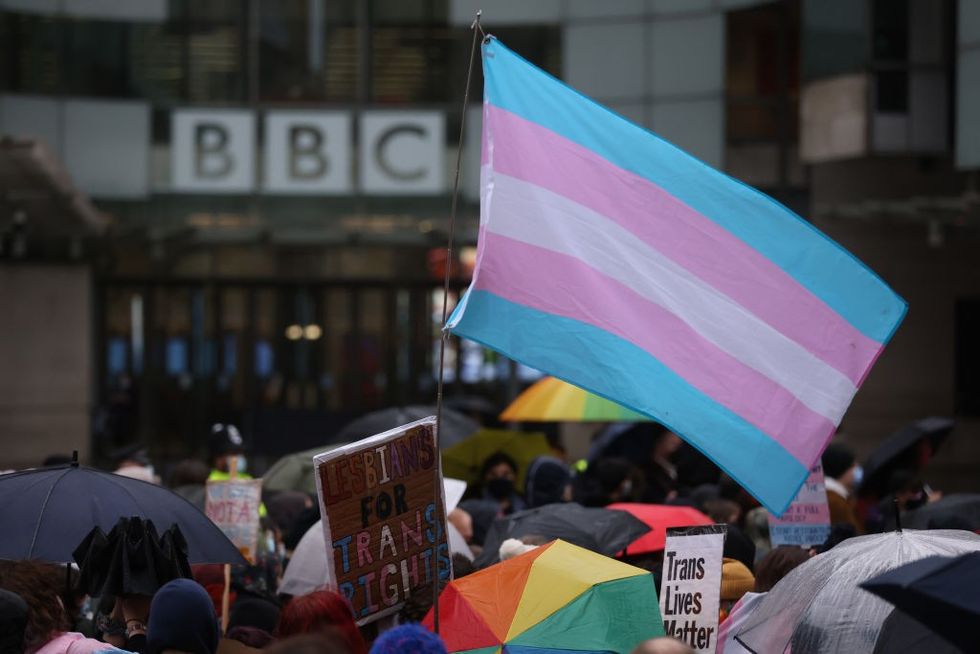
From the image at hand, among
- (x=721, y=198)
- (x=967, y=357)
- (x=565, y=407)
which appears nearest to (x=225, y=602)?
(x=721, y=198)

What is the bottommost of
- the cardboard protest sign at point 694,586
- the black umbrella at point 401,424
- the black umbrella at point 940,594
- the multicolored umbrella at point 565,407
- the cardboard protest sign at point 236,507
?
the black umbrella at point 401,424

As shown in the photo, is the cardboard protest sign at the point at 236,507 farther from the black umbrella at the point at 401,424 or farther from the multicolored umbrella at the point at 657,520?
the black umbrella at the point at 401,424

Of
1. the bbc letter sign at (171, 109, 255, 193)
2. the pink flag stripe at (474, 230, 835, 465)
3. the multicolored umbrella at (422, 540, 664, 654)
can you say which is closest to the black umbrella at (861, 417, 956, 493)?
the pink flag stripe at (474, 230, 835, 465)

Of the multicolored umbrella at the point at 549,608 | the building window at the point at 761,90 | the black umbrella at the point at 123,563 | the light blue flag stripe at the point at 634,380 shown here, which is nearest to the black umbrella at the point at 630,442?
the light blue flag stripe at the point at 634,380

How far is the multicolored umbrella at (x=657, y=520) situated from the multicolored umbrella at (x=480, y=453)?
13.3 ft

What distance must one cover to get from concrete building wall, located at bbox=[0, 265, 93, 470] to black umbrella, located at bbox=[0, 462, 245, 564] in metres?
23.6

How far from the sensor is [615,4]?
96.2 feet

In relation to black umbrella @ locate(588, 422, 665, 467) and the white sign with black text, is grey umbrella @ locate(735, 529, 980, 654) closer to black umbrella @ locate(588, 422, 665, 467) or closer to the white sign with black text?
black umbrella @ locate(588, 422, 665, 467)

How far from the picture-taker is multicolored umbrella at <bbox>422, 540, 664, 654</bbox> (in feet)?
19.3

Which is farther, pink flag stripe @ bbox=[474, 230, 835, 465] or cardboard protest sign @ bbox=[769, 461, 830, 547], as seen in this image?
cardboard protest sign @ bbox=[769, 461, 830, 547]

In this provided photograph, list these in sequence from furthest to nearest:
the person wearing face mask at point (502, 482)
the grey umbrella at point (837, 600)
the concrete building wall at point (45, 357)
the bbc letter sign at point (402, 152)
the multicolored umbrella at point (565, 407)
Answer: the concrete building wall at point (45, 357), the bbc letter sign at point (402, 152), the multicolored umbrella at point (565, 407), the person wearing face mask at point (502, 482), the grey umbrella at point (837, 600)

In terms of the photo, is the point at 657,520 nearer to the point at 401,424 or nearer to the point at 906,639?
the point at 906,639

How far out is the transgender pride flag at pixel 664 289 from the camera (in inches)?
251

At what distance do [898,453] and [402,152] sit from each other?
→ 62.5 ft
